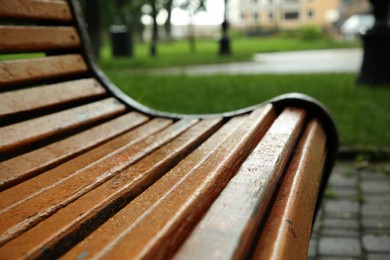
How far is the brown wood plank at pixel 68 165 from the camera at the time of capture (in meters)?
1.10

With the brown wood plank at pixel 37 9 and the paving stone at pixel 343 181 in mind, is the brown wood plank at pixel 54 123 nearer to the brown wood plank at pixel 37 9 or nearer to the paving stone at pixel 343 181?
the brown wood plank at pixel 37 9

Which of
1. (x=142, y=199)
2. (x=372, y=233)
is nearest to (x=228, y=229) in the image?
(x=142, y=199)

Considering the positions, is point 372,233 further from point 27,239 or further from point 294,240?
point 27,239

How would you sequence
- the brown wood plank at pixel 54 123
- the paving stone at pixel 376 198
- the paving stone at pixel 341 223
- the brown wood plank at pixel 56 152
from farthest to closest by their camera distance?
the paving stone at pixel 376 198 < the paving stone at pixel 341 223 < the brown wood plank at pixel 54 123 < the brown wood plank at pixel 56 152

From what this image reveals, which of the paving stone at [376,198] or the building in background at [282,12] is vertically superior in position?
the building in background at [282,12]

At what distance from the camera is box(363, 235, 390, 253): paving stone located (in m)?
2.13

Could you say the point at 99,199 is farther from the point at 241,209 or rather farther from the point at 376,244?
the point at 376,244

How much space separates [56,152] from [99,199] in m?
0.49

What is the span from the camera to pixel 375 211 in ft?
8.47

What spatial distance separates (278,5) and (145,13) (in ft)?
113

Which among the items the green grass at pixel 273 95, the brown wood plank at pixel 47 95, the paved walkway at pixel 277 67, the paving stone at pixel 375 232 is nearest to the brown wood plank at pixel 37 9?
the brown wood plank at pixel 47 95

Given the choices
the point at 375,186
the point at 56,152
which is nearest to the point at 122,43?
the point at 375,186

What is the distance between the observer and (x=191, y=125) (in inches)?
72.6

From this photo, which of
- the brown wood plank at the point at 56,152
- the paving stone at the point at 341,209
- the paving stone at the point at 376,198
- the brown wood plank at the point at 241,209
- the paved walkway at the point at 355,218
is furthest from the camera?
the paving stone at the point at 376,198
